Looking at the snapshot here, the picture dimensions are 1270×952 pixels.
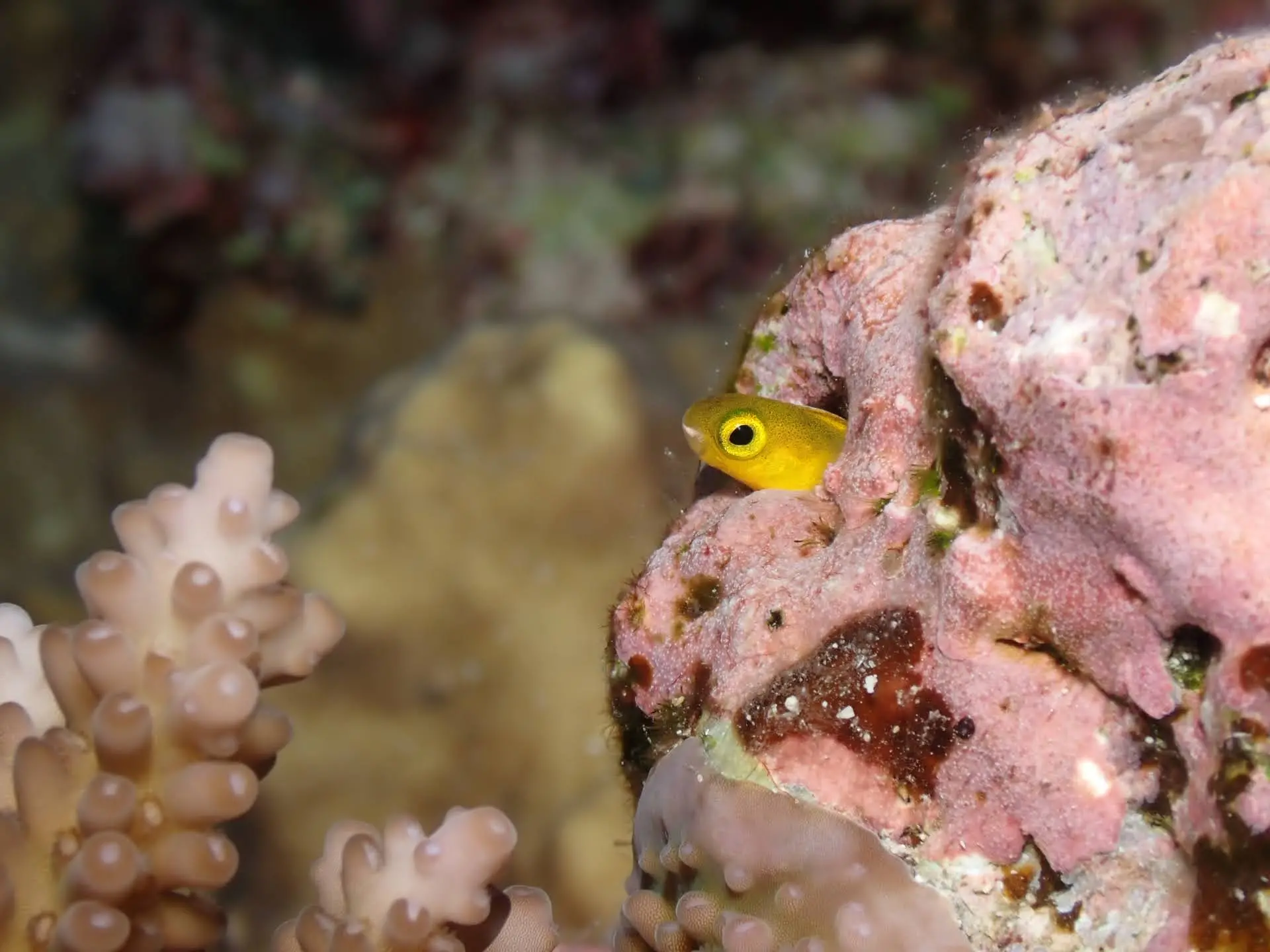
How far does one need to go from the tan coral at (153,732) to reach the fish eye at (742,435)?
2.77 ft

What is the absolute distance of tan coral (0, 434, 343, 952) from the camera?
5.16 feet

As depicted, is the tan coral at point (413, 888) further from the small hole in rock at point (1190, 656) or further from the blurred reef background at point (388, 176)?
the blurred reef background at point (388, 176)

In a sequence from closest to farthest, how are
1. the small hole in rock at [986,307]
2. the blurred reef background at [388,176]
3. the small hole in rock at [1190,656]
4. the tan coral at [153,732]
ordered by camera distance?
the small hole in rock at [1190,656], the small hole in rock at [986,307], the tan coral at [153,732], the blurred reef background at [388,176]

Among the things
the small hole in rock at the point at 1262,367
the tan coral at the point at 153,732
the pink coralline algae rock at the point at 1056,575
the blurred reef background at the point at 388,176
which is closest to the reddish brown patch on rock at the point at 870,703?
the pink coralline algae rock at the point at 1056,575

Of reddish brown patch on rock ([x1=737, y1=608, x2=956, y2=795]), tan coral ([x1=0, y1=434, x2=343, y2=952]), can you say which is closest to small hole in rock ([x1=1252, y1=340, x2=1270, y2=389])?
reddish brown patch on rock ([x1=737, y1=608, x2=956, y2=795])

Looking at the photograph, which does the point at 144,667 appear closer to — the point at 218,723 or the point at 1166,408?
the point at 218,723

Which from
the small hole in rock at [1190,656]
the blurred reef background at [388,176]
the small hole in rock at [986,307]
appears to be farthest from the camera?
the blurred reef background at [388,176]

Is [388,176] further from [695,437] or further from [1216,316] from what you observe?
[1216,316]

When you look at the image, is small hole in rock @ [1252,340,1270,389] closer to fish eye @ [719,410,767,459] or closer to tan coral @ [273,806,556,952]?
fish eye @ [719,410,767,459]

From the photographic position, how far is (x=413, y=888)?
1.64m

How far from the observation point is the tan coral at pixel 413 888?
→ 1.60 metres

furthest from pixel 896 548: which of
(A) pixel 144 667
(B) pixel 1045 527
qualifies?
(A) pixel 144 667

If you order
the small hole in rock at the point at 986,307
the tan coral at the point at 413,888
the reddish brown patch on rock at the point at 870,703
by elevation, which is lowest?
the tan coral at the point at 413,888

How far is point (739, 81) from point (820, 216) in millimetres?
1189
